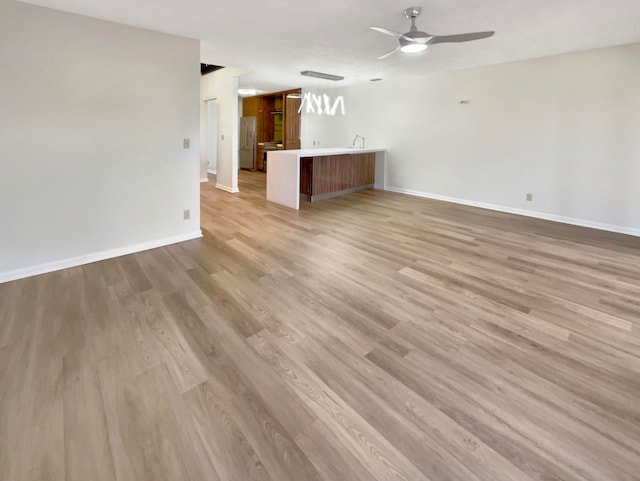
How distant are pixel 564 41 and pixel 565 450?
193 inches

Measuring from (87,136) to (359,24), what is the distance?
303cm

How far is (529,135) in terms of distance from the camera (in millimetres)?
5660

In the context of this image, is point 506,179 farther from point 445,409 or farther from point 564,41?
point 445,409

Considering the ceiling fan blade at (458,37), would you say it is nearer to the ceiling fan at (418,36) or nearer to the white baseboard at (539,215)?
the ceiling fan at (418,36)

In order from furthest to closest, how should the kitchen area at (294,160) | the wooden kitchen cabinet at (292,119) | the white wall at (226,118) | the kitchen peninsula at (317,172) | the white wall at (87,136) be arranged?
1. the wooden kitchen cabinet at (292,119)
2. the white wall at (226,118)
3. the kitchen area at (294,160)
4. the kitchen peninsula at (317,172)
5. the white wall at (87,136)

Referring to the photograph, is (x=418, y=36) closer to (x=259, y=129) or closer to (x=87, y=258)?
(x=87, y=258)

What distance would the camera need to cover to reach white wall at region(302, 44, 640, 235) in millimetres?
4816

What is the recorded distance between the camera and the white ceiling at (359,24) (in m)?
3.06

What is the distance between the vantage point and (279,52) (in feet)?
15.9

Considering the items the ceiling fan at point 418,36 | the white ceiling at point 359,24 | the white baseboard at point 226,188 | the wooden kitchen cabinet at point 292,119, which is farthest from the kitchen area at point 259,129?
the ceiling fan at point 418,36

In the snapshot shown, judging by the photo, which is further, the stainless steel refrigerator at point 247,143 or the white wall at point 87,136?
the stainless steel refrigerator at point 247,143

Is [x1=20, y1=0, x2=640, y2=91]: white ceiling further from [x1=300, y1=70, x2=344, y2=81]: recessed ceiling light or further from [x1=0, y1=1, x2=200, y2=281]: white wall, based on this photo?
[x1=300, y1=70, x2=344, y2=81]: recessed ceiling light

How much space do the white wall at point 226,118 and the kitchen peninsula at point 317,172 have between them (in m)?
1.08

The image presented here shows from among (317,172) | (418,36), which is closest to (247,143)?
(317,172)
